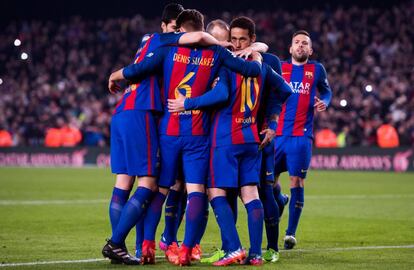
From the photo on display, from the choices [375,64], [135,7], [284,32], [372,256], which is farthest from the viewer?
[135,7]

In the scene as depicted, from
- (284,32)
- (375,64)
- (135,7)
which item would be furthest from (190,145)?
(135,7)

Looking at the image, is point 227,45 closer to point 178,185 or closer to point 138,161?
point 138,161

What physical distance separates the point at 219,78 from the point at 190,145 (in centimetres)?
69

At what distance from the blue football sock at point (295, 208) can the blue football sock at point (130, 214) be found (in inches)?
106

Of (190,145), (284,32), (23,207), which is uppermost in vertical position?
(284,32)

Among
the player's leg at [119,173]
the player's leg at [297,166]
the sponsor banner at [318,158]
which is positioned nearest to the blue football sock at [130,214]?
the player's leg at [119,173]

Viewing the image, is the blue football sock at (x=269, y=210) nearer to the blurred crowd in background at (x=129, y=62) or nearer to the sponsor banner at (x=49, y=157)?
the blurred crowd in background at (x=129, y=62)

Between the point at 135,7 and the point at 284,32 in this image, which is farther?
the point at 135,7

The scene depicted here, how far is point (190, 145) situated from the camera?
326 inches

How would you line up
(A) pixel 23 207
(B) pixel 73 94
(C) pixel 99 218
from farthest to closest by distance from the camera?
→ (B) pixel 73 94 < (A) pixel 23 207 < (C) pixel 99 218

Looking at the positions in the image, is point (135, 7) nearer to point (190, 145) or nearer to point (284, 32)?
point (284, 32)

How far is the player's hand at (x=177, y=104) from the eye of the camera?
8.18 meters

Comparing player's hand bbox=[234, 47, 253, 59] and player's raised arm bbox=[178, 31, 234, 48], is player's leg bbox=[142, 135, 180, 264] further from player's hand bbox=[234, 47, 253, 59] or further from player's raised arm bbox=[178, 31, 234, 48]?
player's hand bbox=[234, 47, 253, 59]

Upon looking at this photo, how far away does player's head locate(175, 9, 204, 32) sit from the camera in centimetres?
834
